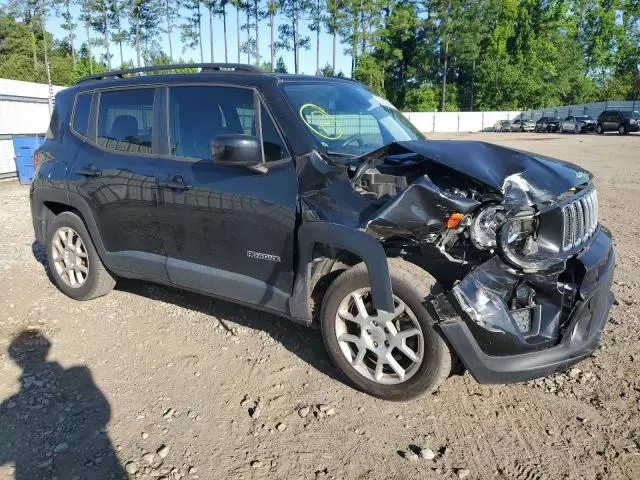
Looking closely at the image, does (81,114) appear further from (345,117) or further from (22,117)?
(22,117)

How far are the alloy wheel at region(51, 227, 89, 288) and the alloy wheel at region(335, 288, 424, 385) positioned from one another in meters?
2.78

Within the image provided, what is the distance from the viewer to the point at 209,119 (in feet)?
12.9

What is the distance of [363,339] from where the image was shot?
324 cm

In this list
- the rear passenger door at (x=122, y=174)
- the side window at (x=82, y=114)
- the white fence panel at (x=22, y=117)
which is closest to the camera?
the rear passenger door at (x=122, y=174)

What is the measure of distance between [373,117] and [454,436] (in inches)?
93.7

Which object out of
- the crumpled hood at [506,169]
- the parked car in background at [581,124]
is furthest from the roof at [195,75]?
the parked car in background at [581,124]

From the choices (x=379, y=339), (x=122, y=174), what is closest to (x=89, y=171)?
(x=122, y=174)

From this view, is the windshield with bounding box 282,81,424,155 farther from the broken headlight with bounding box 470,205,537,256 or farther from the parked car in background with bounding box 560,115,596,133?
the parked car in background with bounding box 560,115,596,133

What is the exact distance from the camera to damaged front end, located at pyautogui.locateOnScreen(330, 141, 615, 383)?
9.34 ft

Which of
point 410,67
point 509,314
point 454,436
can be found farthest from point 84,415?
point 410,67

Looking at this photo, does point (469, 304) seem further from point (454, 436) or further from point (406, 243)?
point (454, 436)

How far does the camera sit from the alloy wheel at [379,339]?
121 inches

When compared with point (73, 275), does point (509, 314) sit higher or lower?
higher

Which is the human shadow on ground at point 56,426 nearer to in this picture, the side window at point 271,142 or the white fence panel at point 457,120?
the side window at point 271,142
